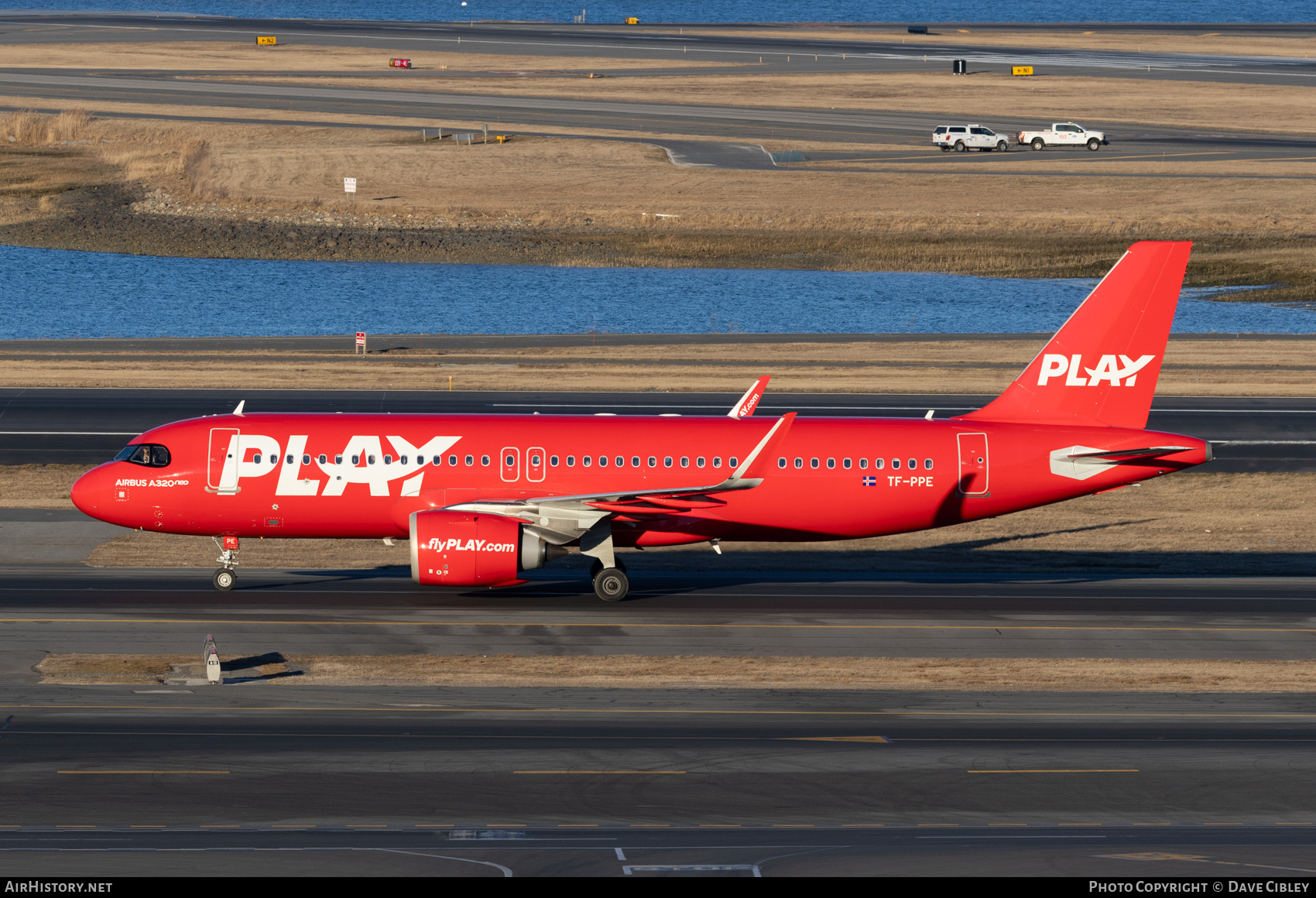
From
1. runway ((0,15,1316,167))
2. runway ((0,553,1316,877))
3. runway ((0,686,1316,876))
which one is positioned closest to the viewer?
runway ((0,686,1316,876))

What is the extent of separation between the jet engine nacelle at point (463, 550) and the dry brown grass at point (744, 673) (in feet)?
10.00

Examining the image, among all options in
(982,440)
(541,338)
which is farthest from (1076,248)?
(982,440)

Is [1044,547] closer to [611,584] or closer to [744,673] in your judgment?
[611,584]

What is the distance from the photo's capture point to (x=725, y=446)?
39.7 metres

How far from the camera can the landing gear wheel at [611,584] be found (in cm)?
3962

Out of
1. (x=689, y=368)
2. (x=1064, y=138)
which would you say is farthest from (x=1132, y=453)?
(x=1064, y=138)

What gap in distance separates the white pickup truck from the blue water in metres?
37.9

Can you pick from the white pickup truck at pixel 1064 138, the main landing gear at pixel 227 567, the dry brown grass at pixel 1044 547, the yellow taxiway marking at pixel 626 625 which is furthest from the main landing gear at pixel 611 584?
the white pickup truck at pixel 1064 138

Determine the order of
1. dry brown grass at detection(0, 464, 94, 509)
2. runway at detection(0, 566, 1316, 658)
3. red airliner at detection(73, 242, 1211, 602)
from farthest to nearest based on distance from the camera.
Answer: dry brown grass at detection(0, 464, 94, 509)
red airliner at detection(73, 242, 1211, 602)
runway at detection(0, 566, 1316, 658)

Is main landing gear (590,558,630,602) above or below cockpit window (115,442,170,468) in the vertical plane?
below

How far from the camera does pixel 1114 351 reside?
4081 cm

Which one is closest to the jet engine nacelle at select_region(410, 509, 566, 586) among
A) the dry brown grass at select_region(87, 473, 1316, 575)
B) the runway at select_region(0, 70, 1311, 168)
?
the dry brown grass at select_region(87, 473, 1316, 575)

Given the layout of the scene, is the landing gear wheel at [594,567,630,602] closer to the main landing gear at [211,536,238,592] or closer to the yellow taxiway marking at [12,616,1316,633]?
Answer: the yellow taxiway marking at [12,616,1316,633]

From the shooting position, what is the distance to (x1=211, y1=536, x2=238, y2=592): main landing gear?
131 ft
